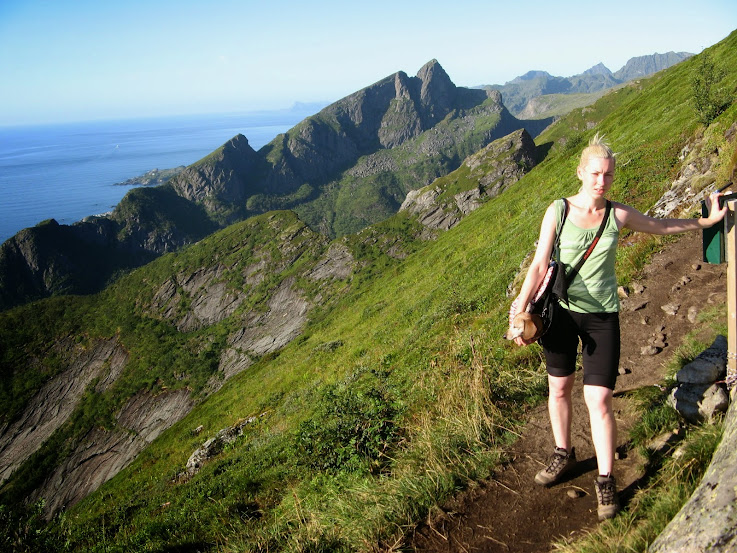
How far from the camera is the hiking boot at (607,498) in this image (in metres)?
4.13

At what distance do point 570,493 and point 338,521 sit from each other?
268 cm

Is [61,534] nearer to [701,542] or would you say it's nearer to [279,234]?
[701,542]

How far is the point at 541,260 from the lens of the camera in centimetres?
448

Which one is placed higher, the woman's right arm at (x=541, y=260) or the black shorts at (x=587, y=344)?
the woman's right arm at (x=541, y=260)

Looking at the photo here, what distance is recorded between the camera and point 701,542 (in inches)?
116

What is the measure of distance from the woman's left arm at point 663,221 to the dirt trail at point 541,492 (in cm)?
258

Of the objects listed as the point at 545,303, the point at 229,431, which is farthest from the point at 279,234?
the point at 545,303

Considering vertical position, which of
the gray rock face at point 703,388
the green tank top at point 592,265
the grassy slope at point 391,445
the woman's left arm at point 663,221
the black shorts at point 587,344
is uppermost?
the woman's left arm at point 663,221

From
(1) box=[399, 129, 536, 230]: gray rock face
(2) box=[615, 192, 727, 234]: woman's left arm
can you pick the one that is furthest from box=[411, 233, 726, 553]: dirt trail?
(1) box=[399, 129, 536, 230]: gray rock face

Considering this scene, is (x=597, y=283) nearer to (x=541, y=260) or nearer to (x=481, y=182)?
(x=541, y=260)

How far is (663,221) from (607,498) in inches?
111

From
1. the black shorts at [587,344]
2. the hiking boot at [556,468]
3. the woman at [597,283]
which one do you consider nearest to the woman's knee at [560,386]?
the black shorts at [587,344]

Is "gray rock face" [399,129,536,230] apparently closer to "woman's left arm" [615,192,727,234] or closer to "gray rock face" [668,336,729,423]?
"gray rock face" [668,336,729,423]

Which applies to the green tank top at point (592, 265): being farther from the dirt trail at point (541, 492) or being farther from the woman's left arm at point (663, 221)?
the dirt trail at point (541, 492)
